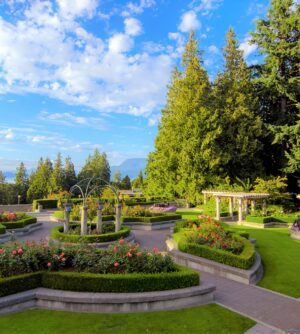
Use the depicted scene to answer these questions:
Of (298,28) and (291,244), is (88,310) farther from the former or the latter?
(298,28)

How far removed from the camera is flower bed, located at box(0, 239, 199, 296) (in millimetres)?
8070

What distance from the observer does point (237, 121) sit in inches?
1452

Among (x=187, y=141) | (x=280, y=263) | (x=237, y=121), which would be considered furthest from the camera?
(x=237, y=121)

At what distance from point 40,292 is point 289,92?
34.9 m

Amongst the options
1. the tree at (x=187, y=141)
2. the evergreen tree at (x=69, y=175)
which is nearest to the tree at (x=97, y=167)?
the evergreen tree at (x=69, y=175)

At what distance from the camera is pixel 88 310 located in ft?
25.1

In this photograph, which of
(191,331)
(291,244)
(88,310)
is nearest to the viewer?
(191,331)

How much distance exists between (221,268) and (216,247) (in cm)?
117

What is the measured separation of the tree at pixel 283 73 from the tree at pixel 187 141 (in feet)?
22.3

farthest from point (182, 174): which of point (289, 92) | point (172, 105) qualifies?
point (289, 92)

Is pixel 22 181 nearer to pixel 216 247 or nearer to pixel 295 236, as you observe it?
pixel 295 236

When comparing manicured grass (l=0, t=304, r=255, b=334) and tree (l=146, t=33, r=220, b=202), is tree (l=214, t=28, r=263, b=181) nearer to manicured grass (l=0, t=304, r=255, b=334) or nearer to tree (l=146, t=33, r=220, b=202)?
tree (l=146, t=33, r=220, b=202)

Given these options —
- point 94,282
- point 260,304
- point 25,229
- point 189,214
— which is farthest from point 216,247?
point 189,214

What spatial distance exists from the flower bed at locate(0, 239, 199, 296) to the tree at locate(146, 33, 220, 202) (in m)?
26.6
